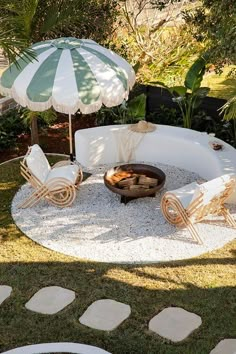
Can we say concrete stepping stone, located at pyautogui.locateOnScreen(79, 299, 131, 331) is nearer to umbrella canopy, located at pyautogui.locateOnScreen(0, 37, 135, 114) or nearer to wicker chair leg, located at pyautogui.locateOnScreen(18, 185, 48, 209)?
wicker chair leg, located at pyautogui.locateOnScreen(18, 185, 48, 209)

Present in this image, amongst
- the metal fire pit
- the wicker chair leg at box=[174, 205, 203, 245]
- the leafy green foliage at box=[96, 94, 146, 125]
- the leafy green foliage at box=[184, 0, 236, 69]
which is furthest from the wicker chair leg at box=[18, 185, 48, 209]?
the leafy green foliage at box=[184, 0, 236, 69]

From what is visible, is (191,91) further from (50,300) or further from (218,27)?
(50,300)

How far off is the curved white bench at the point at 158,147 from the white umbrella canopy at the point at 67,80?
178 cm

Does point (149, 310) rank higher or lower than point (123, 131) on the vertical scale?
lower

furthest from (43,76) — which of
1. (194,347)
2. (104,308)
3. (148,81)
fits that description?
(148,81)

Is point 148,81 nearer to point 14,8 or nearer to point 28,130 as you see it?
point 28,130

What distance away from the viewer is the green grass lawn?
721 cm

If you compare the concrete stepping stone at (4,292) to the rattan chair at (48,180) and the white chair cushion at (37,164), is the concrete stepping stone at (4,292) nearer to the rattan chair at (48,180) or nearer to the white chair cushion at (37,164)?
the rattan chair at (48,180)

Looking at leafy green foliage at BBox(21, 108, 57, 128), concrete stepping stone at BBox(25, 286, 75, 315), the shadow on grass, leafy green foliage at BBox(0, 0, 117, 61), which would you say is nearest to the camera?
the shadow on grass

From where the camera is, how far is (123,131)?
12.3m

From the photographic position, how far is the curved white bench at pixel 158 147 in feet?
39.2

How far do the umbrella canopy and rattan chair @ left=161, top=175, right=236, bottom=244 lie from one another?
7.91 ft

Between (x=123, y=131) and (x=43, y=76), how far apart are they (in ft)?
9.30

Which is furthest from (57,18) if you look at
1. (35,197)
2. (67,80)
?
(35,197)
